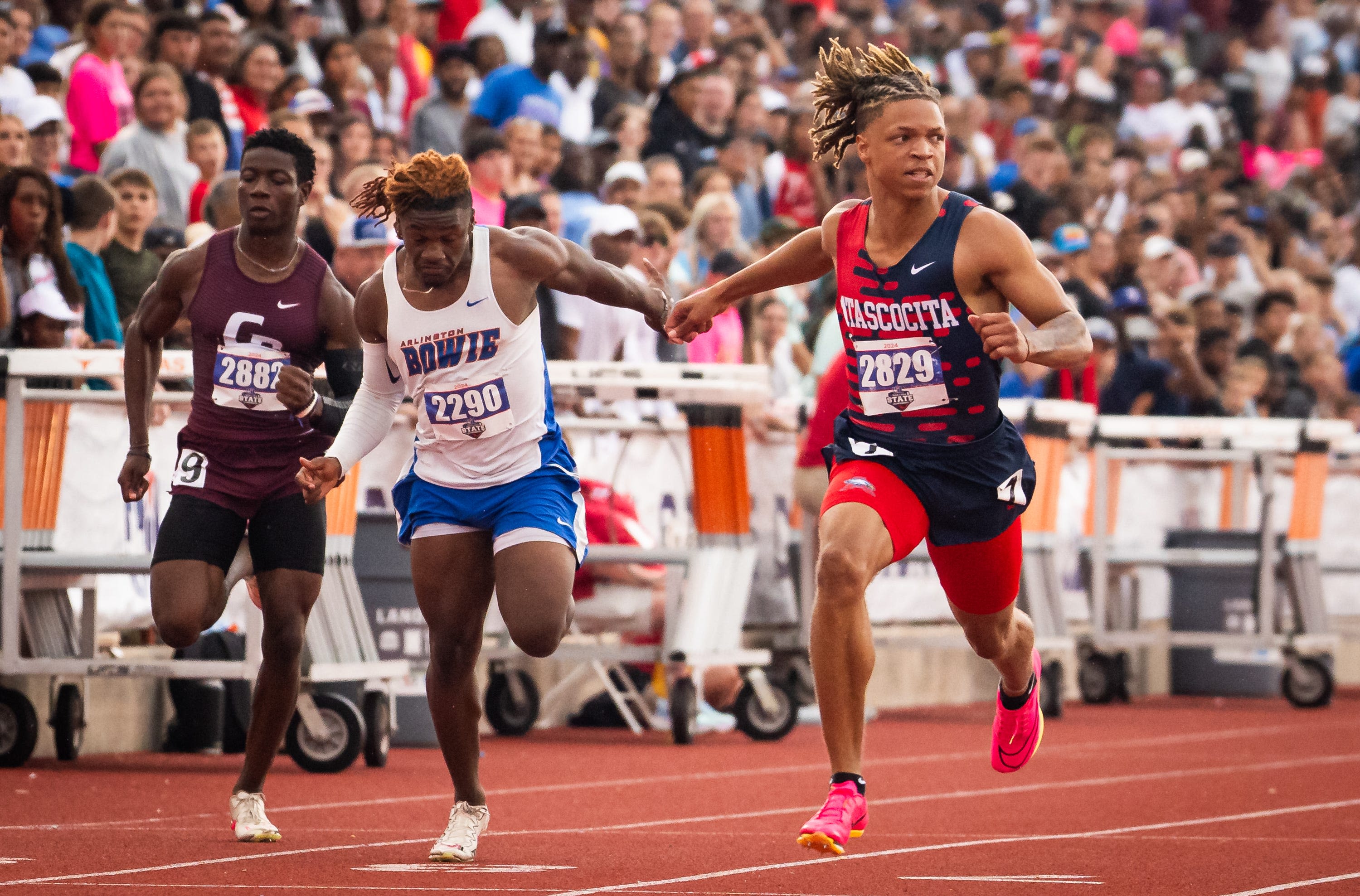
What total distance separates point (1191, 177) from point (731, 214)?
10.3 meters

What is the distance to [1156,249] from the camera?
19.5 meters

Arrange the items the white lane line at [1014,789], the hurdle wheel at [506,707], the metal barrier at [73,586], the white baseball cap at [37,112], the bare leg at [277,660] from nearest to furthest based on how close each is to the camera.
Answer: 1. the bare leg at [277,660]
2. the white lane line at [1014,789]
3. the metal barrier at [73,586]
4. the white baseball cap at [37,112]
5. the hurdle wheel at [506,707]

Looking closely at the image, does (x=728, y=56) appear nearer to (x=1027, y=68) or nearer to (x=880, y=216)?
(x=1027, y=68)

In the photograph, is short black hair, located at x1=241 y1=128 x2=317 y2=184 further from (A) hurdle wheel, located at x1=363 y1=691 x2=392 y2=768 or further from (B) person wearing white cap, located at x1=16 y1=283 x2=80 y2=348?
(A) hurdle wheel, located at x1=363 y1=691 x2=392 y2=768

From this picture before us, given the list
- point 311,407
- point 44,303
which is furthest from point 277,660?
point 44,303

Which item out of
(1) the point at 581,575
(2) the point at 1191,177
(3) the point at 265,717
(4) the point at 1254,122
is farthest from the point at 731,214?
(4) the point at 1254,122

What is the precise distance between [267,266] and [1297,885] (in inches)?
160

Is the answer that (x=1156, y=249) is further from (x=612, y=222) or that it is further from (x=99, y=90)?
(x=99, y=90)

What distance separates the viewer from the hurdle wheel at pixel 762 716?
12.4 m

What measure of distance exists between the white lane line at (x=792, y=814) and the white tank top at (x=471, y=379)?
1343mm

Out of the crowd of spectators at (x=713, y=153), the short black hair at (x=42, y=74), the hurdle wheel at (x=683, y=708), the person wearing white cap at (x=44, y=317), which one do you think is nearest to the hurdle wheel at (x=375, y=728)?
the hurdle wheel at (x=683, y=708)

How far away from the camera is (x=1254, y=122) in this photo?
2603 centimetres

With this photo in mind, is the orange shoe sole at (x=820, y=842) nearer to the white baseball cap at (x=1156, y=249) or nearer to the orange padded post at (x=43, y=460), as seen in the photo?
the orange padded post at (x=43, y=460)

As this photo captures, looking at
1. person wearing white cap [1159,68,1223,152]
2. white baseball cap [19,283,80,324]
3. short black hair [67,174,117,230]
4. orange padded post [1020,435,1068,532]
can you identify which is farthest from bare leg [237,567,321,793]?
person wearing white cap [1159,68,1223,152]
